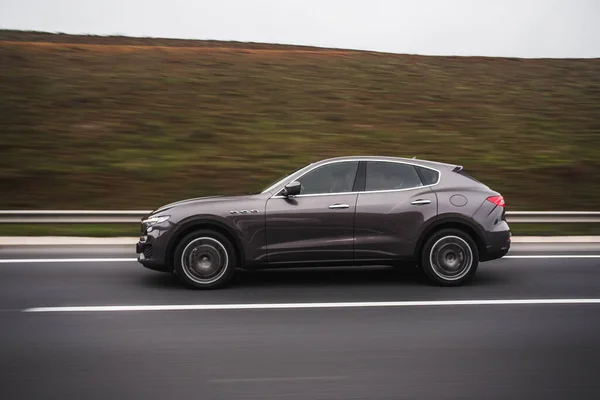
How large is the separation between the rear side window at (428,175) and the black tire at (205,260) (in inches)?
94.2

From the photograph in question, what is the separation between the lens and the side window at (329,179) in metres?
8.05

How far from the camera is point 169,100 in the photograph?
20.0 m

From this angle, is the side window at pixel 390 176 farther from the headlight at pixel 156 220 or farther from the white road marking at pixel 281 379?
the white road marking at pixel 281 379

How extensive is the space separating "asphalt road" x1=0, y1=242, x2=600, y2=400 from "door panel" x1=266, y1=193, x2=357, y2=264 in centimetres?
42

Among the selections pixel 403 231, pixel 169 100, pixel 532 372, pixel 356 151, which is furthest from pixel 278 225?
pixel 169 100

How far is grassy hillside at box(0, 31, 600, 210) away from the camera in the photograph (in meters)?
15.5

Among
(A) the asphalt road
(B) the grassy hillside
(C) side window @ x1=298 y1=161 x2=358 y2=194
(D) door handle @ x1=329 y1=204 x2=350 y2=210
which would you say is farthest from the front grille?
(B) the grassy hillside

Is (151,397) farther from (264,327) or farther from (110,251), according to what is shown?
(110,251)

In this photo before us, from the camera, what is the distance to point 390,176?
26.9ft

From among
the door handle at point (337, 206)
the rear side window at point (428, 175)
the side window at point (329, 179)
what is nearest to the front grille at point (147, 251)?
the side window at point (329, 179)

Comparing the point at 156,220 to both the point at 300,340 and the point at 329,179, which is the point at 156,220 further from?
the point at 300,340

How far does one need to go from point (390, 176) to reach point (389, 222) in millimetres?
577

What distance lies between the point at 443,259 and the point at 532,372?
10.5 ft

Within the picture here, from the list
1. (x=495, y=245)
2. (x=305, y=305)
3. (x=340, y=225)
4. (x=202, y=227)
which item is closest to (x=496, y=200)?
(x=495, y=245)
